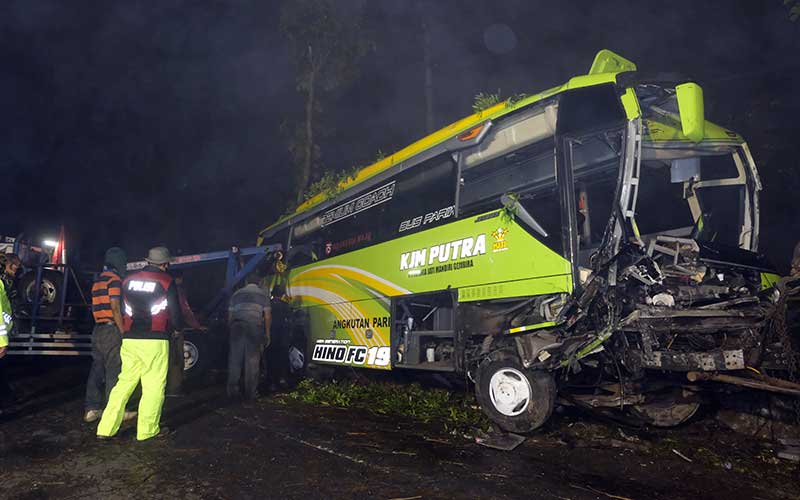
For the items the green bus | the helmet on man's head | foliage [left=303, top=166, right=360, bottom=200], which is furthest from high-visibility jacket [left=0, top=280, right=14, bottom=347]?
foliage [left=303, top=166, right=360, bottom=200]

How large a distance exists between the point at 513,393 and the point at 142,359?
3.40 metres

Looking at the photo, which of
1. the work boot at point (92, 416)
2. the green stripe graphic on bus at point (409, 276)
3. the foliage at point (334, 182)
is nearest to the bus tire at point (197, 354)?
the green stripe graphic on bus at point (409, 276)

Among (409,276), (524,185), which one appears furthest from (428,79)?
(524,185)

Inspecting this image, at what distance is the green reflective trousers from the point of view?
4762 mm

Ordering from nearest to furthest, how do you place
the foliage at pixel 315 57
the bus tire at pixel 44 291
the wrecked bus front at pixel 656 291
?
the wrecked bus front at pixel 656 291 → the bus tire at pixel 44 291 → the foliage at pixel 315 57

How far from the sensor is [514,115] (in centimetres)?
521

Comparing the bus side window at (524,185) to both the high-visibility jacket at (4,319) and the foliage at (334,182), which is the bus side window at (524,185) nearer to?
the foliage at (334,182)

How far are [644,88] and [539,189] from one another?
123cm

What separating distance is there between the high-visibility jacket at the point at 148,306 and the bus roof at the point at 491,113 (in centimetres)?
331

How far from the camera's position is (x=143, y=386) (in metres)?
4.77

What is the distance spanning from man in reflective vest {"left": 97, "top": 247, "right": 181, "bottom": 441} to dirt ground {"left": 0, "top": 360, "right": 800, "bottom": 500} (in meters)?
0.21

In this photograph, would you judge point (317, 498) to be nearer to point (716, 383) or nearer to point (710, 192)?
point (716, 383)

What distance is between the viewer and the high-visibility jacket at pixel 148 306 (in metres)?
4.82

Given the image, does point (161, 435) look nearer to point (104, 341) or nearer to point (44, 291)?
point (104, 341)
